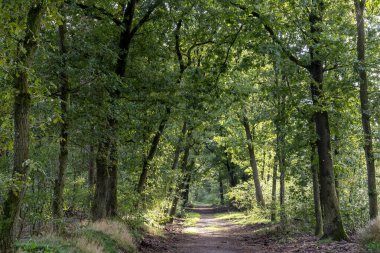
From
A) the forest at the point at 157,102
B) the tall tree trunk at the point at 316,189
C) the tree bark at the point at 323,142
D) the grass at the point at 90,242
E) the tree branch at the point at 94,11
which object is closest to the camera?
the grass at the point at 90,242

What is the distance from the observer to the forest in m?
8.00

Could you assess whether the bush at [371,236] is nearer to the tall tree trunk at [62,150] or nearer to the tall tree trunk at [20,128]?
the tall tree trunk at [20,128]

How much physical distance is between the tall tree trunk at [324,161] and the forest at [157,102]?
0.04m

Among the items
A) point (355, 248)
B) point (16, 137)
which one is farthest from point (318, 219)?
point (16, 137)

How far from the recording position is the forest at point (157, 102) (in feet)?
26.2

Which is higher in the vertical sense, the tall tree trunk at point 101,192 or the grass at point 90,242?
the tall tree trunk at point 101,192

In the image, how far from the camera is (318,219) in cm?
1459

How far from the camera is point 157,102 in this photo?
12.9m

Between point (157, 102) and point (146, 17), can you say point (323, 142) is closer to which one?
point (157, 102)

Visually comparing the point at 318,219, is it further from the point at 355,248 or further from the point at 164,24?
the point at 164,24

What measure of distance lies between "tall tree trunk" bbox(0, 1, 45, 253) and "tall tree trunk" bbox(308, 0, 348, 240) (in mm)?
8501

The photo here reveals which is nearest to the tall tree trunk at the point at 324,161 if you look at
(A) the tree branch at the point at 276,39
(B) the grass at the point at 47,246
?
(A) the tree branch at the point at 276,39

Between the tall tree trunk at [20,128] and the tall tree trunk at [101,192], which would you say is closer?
the tall tree trunk at [20,128]

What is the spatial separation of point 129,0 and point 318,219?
438 inches
